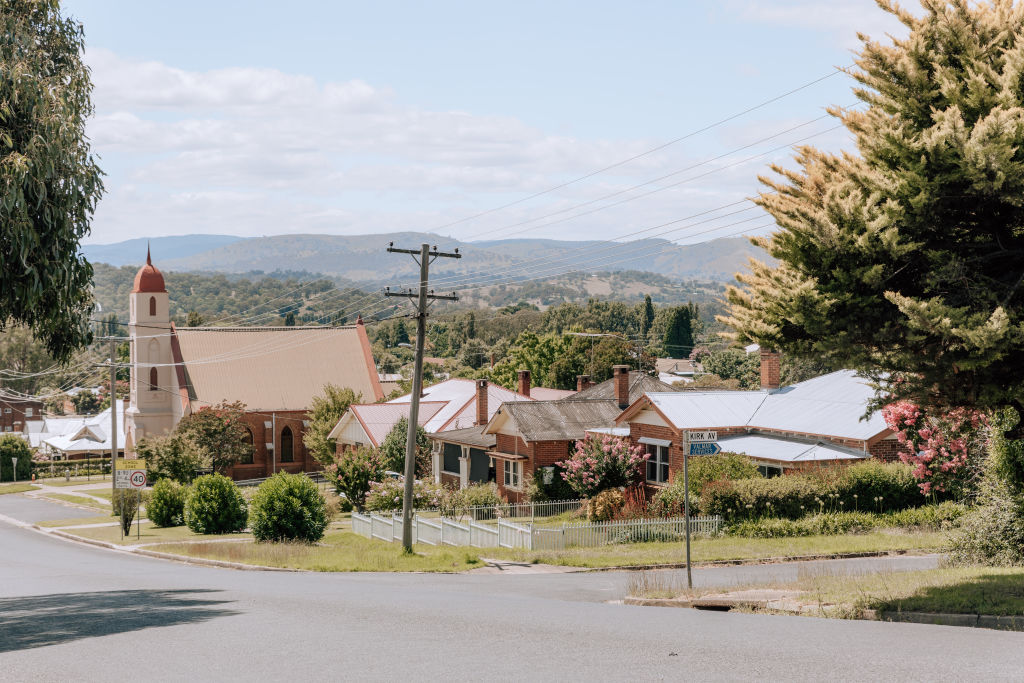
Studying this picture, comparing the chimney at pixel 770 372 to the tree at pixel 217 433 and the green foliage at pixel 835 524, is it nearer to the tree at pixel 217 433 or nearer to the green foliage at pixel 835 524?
the green foliage at pixel 835 524

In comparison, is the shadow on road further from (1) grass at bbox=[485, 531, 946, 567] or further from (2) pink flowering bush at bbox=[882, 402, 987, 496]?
(2) pink flowering bush at bbox=[882, 402, 987, 496]

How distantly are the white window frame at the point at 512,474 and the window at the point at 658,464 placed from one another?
7.33 m

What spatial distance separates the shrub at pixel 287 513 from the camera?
36000mm

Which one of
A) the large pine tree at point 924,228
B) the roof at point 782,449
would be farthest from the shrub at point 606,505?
the large pine tree at point 924,228

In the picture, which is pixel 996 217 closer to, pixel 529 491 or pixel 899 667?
pixel 899 667

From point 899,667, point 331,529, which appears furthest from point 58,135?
point 331,529

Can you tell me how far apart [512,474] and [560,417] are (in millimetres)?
3581

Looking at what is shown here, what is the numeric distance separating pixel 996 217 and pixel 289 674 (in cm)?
1109

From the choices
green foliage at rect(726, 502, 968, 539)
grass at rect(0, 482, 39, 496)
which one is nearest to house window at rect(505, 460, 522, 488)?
green foliage at rect(726, 502, 968, 539)

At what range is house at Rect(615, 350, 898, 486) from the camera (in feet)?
109

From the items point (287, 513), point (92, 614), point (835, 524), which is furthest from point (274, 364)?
point (92, 614)

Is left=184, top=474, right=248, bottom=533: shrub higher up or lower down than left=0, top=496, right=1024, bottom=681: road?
lower down

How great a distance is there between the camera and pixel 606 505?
114 ft

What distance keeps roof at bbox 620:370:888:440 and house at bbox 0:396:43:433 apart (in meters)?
105
